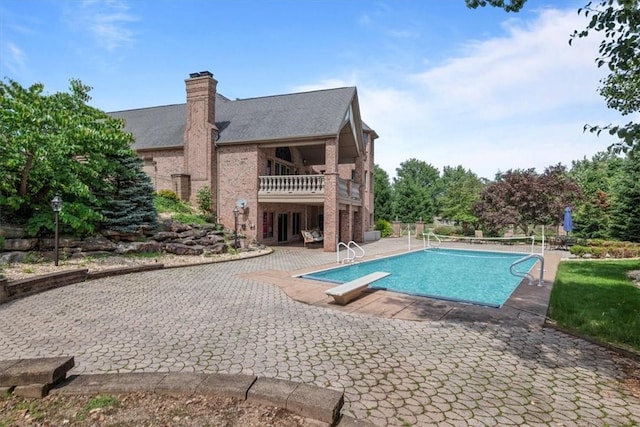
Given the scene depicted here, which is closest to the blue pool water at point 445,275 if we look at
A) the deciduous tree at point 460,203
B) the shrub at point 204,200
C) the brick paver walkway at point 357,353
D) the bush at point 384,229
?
the brick paver walkway at point 357,353

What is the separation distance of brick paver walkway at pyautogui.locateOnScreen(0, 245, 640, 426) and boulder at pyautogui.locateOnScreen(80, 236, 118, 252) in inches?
203

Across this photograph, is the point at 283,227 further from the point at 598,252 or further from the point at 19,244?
the point at 598,252

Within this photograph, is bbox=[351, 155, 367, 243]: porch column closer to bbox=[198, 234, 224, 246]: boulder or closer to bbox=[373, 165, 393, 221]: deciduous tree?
bbox=[198, 234, 224, 246]: boulder

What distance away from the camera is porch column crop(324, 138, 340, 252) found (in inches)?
710

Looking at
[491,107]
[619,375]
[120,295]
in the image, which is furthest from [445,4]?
[120,295]

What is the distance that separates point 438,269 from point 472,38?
948cm

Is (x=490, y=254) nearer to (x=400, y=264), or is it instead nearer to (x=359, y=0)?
(x=400, y=264)

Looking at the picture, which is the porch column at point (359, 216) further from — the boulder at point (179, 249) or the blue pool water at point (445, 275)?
the boulder at point (179, 249)

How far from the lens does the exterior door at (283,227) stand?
23.0 meters

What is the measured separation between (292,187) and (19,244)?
1171cm

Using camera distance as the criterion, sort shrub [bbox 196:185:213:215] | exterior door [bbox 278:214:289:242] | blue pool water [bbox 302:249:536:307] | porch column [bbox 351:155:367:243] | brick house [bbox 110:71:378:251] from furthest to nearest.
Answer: porch column [bbox 351:155:367:243]
exterior door [bbox 278:214:289:242]
shrub [bbox 196:185:213:215]
brick house [bbox 110:71:378:251]
blue pool water [bbox 302:249:536:307]

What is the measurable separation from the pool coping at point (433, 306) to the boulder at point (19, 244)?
8.53m

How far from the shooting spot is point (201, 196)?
19859 millimetres

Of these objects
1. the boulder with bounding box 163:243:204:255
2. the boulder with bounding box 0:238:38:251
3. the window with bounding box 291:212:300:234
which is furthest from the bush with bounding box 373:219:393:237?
the boulder with bounding box 0:238:38:251
